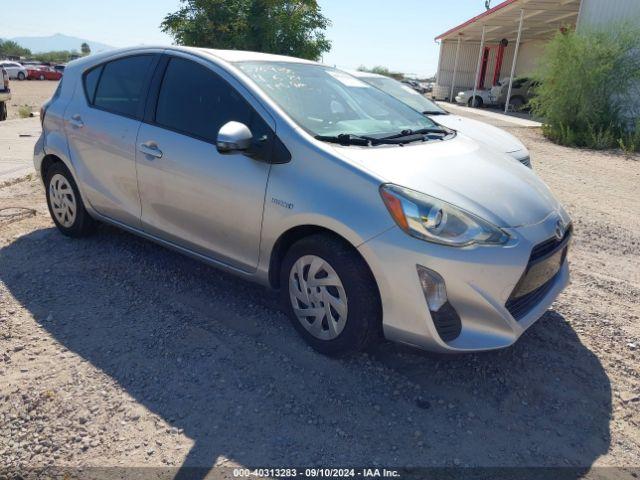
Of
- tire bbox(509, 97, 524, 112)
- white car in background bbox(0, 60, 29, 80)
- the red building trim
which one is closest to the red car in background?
white car in background bbox(0, 60, 29, 80)

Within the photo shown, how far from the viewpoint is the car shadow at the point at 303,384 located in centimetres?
243

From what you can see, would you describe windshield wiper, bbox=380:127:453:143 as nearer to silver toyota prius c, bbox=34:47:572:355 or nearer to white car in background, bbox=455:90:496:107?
silver toyota prius c, bbox=34:47:572:355

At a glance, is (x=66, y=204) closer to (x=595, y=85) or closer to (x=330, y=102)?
(x=330, y=102)

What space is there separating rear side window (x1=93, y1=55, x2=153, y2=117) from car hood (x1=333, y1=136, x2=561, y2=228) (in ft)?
6.04

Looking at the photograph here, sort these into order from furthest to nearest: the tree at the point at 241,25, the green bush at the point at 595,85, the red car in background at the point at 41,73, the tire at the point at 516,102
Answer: the red car in background at the point at 41,73 < the tire at the point at 516,102 < the green bush at the point at 595,85 < the tree at the point at 241,25

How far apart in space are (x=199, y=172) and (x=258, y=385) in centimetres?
140

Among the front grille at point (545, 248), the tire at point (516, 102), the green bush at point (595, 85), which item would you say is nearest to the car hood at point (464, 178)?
the front grille at point (545, 248)

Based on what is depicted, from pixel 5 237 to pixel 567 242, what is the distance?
4712 mm

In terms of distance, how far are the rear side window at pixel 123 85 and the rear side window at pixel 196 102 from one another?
26 centimetres

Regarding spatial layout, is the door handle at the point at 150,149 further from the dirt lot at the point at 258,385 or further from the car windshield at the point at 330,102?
the dirt lot at the point at 258,385

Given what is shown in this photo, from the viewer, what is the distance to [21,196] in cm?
606

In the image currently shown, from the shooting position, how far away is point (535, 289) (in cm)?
294

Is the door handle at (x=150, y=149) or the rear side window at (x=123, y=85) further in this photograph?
the rear side window at (x=123, y=85)

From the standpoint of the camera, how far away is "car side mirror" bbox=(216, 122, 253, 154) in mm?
2932
